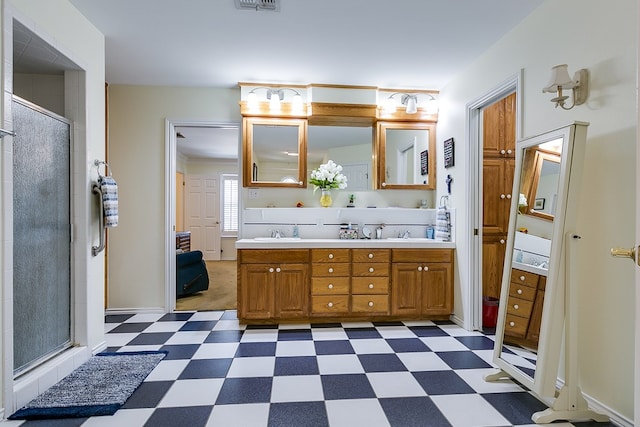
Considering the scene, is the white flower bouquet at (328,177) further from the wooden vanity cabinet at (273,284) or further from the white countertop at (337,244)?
the wooden vanity cabinet at (273,284)

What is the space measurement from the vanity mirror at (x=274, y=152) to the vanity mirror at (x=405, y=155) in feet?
2.88

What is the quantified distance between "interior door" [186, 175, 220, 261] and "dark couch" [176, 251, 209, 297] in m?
3.02

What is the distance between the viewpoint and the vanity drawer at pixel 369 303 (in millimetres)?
3326

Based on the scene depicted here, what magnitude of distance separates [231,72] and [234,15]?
979 mm

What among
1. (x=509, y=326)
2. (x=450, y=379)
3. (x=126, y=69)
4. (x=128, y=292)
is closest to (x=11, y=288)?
(x=128, y=292)

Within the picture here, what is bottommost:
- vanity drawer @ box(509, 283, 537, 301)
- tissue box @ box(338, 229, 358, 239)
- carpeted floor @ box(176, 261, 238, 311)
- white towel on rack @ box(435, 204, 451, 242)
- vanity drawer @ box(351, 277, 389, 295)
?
carpeted floor @ box(176, 261, 238, 311)

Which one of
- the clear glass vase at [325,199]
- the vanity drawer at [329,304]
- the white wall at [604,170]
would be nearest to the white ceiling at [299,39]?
the white wall at [604,170]

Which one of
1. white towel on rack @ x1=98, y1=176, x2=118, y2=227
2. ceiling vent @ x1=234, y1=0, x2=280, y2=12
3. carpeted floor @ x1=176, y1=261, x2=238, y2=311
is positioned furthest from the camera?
carpeted floor @ x1=176, y1=261, x2=238, y2=311

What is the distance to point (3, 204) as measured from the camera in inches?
68.2

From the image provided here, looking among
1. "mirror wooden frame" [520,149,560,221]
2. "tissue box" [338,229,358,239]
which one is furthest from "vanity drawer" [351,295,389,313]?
"mirror wooden frame" [520,149,560,221]

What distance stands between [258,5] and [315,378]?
252cm

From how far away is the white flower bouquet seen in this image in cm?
373

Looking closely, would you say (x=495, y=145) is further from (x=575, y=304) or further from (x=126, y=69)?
(x=126, y=69)

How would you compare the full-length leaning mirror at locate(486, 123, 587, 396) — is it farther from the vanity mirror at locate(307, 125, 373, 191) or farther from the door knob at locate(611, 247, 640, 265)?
the vanity mirror at locate(307, 125, 373, 191)
